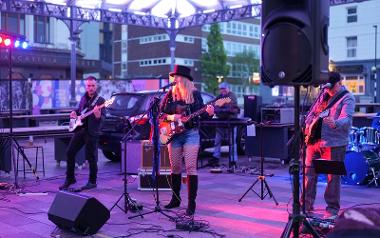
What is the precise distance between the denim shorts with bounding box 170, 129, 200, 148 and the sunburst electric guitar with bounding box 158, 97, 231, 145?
0.22ft

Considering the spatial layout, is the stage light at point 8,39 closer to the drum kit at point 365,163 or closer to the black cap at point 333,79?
the black cap at point 333,79

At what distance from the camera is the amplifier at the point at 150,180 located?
943 cm

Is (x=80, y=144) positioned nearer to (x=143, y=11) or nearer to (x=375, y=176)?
(x=375, y=176)

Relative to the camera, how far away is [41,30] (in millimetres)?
41594

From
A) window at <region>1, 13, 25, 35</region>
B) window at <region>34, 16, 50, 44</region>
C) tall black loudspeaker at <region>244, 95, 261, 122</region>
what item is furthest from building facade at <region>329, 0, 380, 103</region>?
tall black loudspeaker at <region>244, 95, 261, 122</region>

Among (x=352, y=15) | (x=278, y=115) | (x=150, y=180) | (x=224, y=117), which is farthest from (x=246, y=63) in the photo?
(x=150, y=180)

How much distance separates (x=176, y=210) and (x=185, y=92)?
5.83 feet

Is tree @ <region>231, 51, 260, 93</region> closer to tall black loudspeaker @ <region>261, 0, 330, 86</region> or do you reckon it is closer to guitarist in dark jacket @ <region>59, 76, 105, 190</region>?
guitarist in dark jacket @ <region>59, 76, 105, 190</region>

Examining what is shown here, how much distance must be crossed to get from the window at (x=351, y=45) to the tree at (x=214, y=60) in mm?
23854

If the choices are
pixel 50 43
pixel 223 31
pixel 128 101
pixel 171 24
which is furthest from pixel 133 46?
pixel 128 101

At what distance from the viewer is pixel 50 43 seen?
41.7 metres

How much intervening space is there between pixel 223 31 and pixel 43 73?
130 feet

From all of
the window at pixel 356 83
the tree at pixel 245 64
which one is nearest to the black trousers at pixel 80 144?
the window at pixel 356 83

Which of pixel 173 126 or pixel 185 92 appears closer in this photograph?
pixel 173 126
